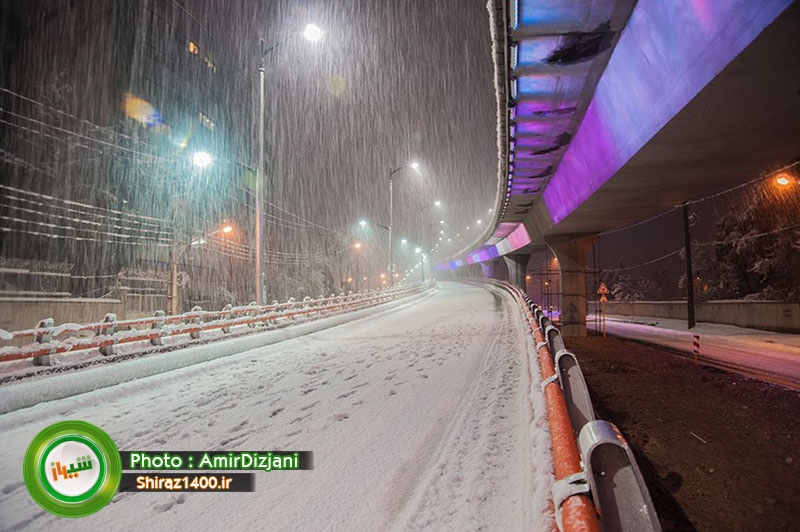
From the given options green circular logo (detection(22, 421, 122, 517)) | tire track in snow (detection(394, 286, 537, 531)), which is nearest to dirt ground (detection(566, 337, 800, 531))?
tire track in snow (detection(394, 286, 537, 531))

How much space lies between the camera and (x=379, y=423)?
18.1 feet

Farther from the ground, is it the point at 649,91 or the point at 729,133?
the point at 649,91

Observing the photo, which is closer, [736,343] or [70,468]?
[70,468]

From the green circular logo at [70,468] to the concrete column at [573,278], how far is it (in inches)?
968

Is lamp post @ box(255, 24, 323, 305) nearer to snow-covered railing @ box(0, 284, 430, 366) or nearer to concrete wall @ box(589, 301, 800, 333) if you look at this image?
snow-covered railing @ box(0, 284, 430, 366)

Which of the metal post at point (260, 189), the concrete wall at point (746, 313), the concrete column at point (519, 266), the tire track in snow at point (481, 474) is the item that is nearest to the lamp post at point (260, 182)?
the metal post at point (260, 189)

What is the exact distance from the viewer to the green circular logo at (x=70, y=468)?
9.23ft

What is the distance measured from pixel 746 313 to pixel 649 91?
86.1 feet

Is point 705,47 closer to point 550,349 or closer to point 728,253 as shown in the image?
point 550,349

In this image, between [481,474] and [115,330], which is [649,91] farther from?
[115,330]

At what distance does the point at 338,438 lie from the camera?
196 inches

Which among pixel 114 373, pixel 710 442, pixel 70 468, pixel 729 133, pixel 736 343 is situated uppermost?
pixel 729 133

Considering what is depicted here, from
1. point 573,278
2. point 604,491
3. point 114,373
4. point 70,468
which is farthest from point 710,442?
point 573,278

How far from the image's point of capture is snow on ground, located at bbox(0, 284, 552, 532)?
10.9 feet
